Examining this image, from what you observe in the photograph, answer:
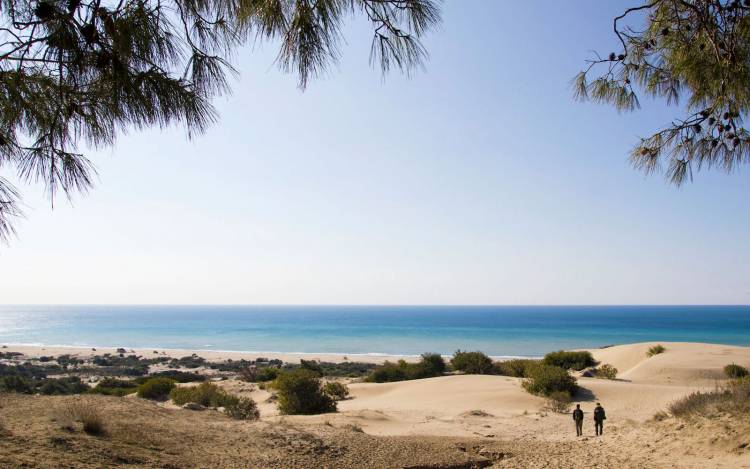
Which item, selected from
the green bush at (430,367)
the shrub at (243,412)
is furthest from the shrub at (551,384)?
the shrub at (243,412)

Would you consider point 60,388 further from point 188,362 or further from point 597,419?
point 597,419

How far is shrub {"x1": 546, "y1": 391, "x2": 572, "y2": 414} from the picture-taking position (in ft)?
50.6

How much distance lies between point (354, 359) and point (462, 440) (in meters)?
34.4

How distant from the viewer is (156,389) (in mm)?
18797

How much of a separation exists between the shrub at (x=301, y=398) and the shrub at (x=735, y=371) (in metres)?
17.3

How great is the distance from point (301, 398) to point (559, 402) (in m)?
8.55

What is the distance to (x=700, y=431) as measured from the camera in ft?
29.2

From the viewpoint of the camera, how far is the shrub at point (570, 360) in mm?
25500

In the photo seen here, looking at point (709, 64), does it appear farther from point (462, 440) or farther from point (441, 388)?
point (441, 388)

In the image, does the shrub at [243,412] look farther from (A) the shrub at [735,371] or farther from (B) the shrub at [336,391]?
(A) the shrub at [735,371]

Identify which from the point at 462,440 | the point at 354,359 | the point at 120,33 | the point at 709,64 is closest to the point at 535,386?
the point at 462,440

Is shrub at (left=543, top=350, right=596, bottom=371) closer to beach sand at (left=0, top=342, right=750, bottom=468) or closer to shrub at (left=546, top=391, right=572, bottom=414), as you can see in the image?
beach sand at (left=0, top=342, right=750, bottom=468)

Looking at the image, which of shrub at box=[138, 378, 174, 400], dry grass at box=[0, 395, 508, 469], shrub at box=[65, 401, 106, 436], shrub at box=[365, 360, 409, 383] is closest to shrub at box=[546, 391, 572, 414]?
dry grass at box=[0, 395, 508, 469]

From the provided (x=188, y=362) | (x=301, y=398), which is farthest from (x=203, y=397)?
(x=188, y=362)
